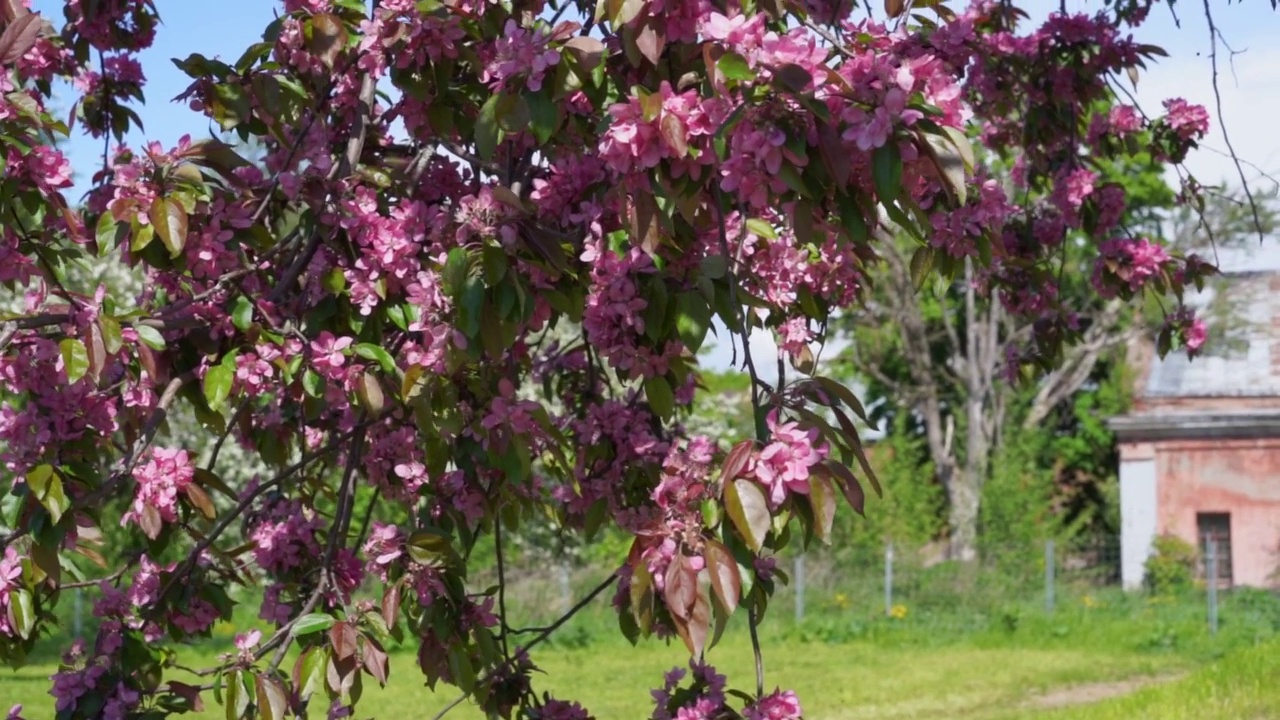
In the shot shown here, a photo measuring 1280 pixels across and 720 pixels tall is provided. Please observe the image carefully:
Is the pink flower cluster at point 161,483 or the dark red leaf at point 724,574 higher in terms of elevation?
the pink flower cluster at point 161,483

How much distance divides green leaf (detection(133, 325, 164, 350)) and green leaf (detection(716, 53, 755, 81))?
1.20 meters

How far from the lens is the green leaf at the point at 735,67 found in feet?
6.56

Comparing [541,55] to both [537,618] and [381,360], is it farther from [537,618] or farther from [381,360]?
[537,618]

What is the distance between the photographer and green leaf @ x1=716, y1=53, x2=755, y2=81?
78.7 inches

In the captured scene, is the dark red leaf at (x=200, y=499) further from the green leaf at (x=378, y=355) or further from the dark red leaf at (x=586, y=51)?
the dark red leaf at (x=586, y=51)

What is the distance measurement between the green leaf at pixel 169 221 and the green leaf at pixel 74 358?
22 cm

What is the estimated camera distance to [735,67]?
201 cm

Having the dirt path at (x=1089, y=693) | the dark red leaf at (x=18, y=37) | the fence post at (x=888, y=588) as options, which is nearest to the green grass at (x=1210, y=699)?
the dirt path at (x=1089, y=693)

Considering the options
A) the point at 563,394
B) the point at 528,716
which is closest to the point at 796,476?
the point at 528,716

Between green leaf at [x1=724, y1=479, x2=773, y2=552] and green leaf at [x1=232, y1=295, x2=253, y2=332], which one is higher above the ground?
green leaf at [x1=232, y1=295, x2=253, y2=332]

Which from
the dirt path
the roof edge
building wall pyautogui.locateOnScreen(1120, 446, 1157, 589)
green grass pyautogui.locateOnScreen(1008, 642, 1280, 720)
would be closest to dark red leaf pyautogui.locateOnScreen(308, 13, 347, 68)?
green grass pyautogui.locateOnScreen(1008, 642, 1280, 720)

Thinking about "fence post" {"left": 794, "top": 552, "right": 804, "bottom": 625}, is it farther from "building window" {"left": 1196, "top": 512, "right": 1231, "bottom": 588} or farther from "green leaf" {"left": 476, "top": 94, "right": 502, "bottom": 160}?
"green leaf" {"left": 476, "top": 94, "right": 502, "bottom": 160}

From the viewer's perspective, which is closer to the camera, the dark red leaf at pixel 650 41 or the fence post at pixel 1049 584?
the dark red leaf at pixel 650 41

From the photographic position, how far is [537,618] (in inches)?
568
